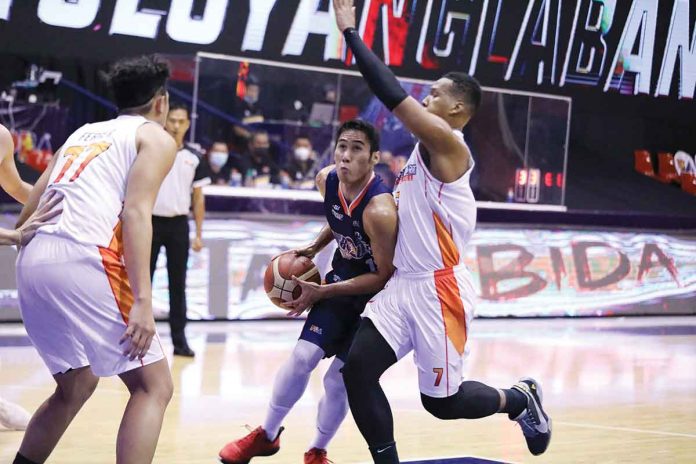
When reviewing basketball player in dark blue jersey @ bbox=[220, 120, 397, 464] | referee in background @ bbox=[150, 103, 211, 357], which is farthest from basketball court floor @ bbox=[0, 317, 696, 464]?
→ basketball player in dark blue jersey @ bbox=[220, 120, 397, 464]

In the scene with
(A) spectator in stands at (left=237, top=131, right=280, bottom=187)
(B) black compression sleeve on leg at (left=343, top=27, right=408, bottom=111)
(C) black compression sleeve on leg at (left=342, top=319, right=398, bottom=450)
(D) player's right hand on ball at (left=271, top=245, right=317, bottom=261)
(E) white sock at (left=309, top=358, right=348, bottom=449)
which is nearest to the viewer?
(B) black compression sleeve on leg at (left=343, top=27, right=408, bottom=111)

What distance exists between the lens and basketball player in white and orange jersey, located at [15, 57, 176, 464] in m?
3.77

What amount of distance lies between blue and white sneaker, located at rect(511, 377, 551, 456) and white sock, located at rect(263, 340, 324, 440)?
0.94 metres

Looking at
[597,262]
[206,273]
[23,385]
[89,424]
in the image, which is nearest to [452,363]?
[89,424]

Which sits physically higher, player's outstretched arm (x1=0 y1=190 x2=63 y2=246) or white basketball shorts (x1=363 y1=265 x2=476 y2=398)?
player's outstretched arm (x1=0 y1=190 x2=63 y2=246)

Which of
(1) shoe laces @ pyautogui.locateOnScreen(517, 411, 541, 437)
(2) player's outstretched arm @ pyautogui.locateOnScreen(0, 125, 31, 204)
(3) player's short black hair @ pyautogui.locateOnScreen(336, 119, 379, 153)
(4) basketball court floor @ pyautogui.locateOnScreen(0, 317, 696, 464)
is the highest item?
(3) player's short black hair @ pyautogui.locateOnScreen(336, 119, 379, 153)

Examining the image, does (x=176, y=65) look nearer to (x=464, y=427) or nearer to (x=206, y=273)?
(x=206, y=273)

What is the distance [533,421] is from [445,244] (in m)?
1.04

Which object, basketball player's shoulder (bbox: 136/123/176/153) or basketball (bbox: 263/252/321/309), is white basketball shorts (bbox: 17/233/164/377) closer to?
basketball player's shoulder (bbox: 136/123/176/153)

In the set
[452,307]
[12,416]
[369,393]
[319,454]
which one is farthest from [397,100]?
[12,416]

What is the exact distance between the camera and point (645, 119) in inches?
602

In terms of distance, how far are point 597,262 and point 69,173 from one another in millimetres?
10115

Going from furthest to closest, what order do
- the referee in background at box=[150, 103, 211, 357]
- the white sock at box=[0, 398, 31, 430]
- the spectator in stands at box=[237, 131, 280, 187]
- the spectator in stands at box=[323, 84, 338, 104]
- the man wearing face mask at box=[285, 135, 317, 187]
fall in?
the spectator in stands at box=[323, 84, 338, 104], the man wearing face mask at box=[285, 135, 317, 187], the spectator in stands at box=[237, 131, 280, 187], the referee in background at box=[150, 103, 211, 357], the white sock at box=[0, 398, 31, 430]

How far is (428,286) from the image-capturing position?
15.4ft
